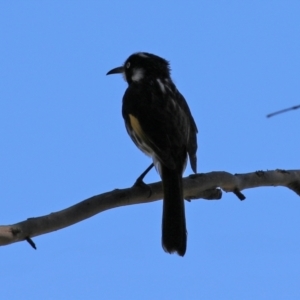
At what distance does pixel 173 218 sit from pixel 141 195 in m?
0.45

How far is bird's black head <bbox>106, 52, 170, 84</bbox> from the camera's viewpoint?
6.96m

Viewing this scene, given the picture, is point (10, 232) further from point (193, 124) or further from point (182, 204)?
point (193, 124)

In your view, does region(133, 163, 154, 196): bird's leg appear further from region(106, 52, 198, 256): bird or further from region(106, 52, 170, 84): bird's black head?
region(106, 52, 170, 84): bird's black head

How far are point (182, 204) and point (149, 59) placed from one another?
250cm

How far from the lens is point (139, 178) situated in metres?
5.27

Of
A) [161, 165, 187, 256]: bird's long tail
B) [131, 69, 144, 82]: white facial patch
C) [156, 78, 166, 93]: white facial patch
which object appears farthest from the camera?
[131, 69, 144, 82]: white facial patch

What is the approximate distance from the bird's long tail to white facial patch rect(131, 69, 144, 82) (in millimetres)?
1993

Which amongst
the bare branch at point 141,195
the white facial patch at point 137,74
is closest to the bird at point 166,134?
the white facial patch at point 137,74

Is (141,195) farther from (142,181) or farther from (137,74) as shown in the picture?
(137,74)

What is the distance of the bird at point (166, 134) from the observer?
4.98 meters

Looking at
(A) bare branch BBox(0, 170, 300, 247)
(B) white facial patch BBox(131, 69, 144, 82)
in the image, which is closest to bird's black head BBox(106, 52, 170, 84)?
(B) white facial patch BBox(131, 69, 144, 82)

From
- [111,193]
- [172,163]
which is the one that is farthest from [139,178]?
[111,193]

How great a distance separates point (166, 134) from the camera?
5500 millimetres

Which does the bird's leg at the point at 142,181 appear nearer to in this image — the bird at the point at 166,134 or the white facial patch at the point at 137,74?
the bird at the point at 166,134
